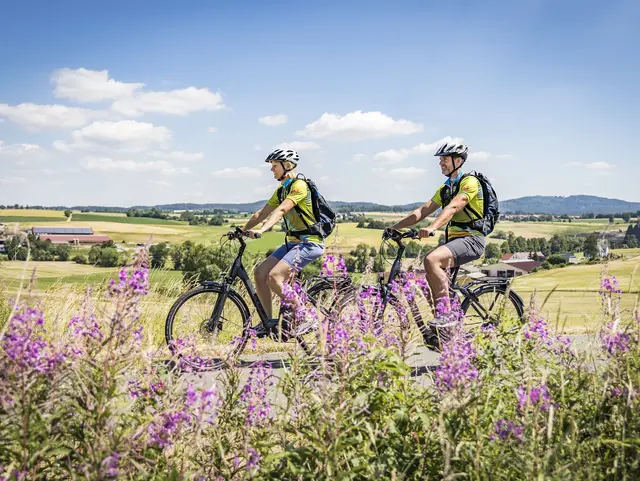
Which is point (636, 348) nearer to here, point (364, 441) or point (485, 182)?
point (364, 441)

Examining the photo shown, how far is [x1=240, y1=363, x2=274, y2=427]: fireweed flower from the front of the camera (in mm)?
3047

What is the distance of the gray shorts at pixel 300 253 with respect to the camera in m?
6.45

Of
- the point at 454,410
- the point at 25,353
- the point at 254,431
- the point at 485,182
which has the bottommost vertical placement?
the point at 254,431

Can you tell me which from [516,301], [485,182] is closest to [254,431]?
[485,182]

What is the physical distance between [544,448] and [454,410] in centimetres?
50

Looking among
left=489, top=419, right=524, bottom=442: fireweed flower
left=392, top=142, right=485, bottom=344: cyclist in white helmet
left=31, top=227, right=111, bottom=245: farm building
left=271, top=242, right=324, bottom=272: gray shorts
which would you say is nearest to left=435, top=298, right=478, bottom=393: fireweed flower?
left=489, top=419, right=524, bottom=442: fireweed flower

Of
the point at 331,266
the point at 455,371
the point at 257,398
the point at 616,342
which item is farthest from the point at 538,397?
the point at 331,266

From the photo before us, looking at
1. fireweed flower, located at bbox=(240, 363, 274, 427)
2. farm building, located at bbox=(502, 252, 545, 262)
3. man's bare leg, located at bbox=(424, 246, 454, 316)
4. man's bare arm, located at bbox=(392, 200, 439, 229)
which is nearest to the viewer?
fireweed flower, located at bbox=(240, 363, 274, 427)

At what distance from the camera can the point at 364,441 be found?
2.75 meters

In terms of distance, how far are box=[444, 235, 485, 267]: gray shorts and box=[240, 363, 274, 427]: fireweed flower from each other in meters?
3.64

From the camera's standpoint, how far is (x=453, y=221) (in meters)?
6.74

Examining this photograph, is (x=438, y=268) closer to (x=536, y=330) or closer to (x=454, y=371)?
(x=536, y=330)

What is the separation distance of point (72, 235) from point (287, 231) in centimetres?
5409

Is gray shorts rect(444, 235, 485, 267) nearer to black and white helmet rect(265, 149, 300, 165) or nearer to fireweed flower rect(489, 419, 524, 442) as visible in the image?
black and white helmet rect(265, 149, 300, 165)
